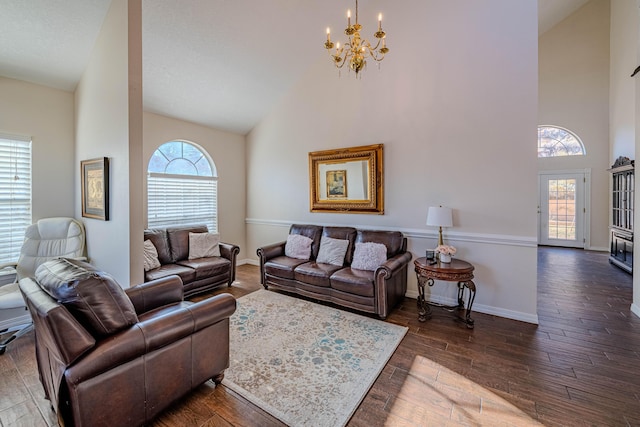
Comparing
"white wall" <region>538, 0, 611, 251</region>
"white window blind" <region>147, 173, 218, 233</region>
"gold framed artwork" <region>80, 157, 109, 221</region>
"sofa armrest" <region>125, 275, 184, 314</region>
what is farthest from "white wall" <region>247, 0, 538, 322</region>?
"white wall" <region>538, 0, 611, 251</region>

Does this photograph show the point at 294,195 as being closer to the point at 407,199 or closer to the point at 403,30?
the point at 407,199

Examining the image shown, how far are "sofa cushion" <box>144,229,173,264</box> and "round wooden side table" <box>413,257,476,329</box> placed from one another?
3.62 metres

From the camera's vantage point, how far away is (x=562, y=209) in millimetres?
7285

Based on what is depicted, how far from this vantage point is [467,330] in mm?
2910

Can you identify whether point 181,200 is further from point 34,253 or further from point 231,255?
point 34,253

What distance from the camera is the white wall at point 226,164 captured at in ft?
15.1

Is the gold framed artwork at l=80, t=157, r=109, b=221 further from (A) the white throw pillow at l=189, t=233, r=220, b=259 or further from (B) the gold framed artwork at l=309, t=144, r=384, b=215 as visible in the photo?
(B) the gold framed artwork at l=309, t=144, r=384, b=215

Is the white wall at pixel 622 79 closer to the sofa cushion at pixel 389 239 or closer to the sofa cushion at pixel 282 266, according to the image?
the sofa cushion at pixel 389 239

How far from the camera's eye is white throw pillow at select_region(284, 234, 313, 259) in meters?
4.27

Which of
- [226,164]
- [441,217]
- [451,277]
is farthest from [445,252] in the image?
[226,164]

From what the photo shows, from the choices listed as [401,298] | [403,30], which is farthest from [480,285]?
[403,30]

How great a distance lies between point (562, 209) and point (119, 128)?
32.4ft

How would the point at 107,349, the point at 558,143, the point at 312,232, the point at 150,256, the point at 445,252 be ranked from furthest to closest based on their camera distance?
the point at 558,143, the point at 312,232, the point at 150,256, the point at 445,252, the point at 107,349

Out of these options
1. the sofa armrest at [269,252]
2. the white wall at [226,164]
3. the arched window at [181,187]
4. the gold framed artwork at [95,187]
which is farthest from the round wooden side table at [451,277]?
the arched window at [181,187]
